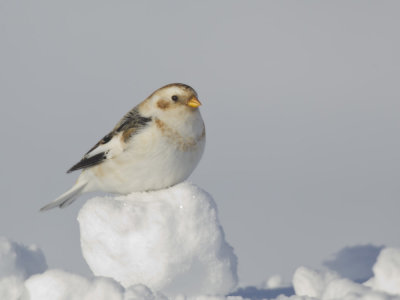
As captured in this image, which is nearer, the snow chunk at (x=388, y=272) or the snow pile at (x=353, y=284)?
the snow pile at (x=353, y=284)

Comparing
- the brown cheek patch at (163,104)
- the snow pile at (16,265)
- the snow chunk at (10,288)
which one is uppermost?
the brown cheek patch at (163,104)

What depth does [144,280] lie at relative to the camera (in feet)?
35.3

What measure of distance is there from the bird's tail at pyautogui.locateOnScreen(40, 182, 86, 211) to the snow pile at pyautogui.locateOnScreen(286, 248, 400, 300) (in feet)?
10.1

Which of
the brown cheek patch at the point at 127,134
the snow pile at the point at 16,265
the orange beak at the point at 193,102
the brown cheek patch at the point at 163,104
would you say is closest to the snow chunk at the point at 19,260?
the snow pile at the point at 16,265

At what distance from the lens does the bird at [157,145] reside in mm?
10969

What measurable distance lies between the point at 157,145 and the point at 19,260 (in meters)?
2.30

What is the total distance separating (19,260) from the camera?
11.3 m

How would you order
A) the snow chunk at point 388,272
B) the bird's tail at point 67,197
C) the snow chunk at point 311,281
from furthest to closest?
the bird's tail at point 67,197
the snow chunk at point 311,281
the snow chunk at point 388,272

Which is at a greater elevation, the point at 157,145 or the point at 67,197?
the point at 157,145

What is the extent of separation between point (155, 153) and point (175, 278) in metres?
1.52

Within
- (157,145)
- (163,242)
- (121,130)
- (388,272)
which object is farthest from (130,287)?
(388,272)

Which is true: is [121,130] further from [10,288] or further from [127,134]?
[10,288]

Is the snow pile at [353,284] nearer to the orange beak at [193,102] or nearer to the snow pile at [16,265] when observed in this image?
the orange beak at [193,102]

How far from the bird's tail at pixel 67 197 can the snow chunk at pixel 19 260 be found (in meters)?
0.58
